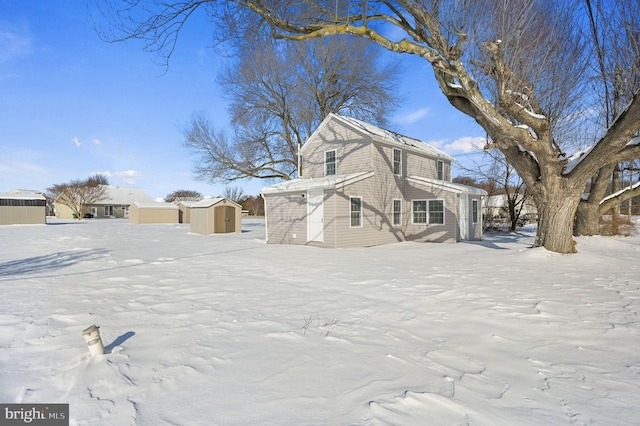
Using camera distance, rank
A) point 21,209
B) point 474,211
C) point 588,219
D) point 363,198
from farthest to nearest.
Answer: point 21,209 < point 474,211 < point 363,198 < point 588,219

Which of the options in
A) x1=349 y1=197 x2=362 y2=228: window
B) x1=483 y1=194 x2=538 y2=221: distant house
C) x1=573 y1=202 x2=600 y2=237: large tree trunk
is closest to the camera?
x1=573 y1=202 x2=600 y2=237: large tree trunk

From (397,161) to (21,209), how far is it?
116 feet

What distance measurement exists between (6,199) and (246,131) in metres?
25.3

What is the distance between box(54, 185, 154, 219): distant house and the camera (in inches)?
1946

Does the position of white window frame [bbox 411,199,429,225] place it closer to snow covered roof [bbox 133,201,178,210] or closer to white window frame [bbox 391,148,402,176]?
white window frame [bbox 391,148,402,176]

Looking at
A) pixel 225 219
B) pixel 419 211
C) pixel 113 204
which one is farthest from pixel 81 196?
pixel 419 211

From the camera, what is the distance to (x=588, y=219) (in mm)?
12883

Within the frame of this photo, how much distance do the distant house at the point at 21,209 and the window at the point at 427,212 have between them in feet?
113

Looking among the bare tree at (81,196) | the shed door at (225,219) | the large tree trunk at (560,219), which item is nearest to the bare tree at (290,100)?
the shed door at (225,219)

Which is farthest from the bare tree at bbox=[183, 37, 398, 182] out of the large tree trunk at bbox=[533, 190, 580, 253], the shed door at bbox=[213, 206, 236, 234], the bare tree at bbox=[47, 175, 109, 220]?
the bare tree at bbox=[47, 175, 109, 220]

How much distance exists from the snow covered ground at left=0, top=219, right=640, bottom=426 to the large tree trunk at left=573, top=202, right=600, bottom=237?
812cm

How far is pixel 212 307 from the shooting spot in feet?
14.5

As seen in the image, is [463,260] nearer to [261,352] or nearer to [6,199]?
[261,352]

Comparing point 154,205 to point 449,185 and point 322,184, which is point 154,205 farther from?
point 449,185
